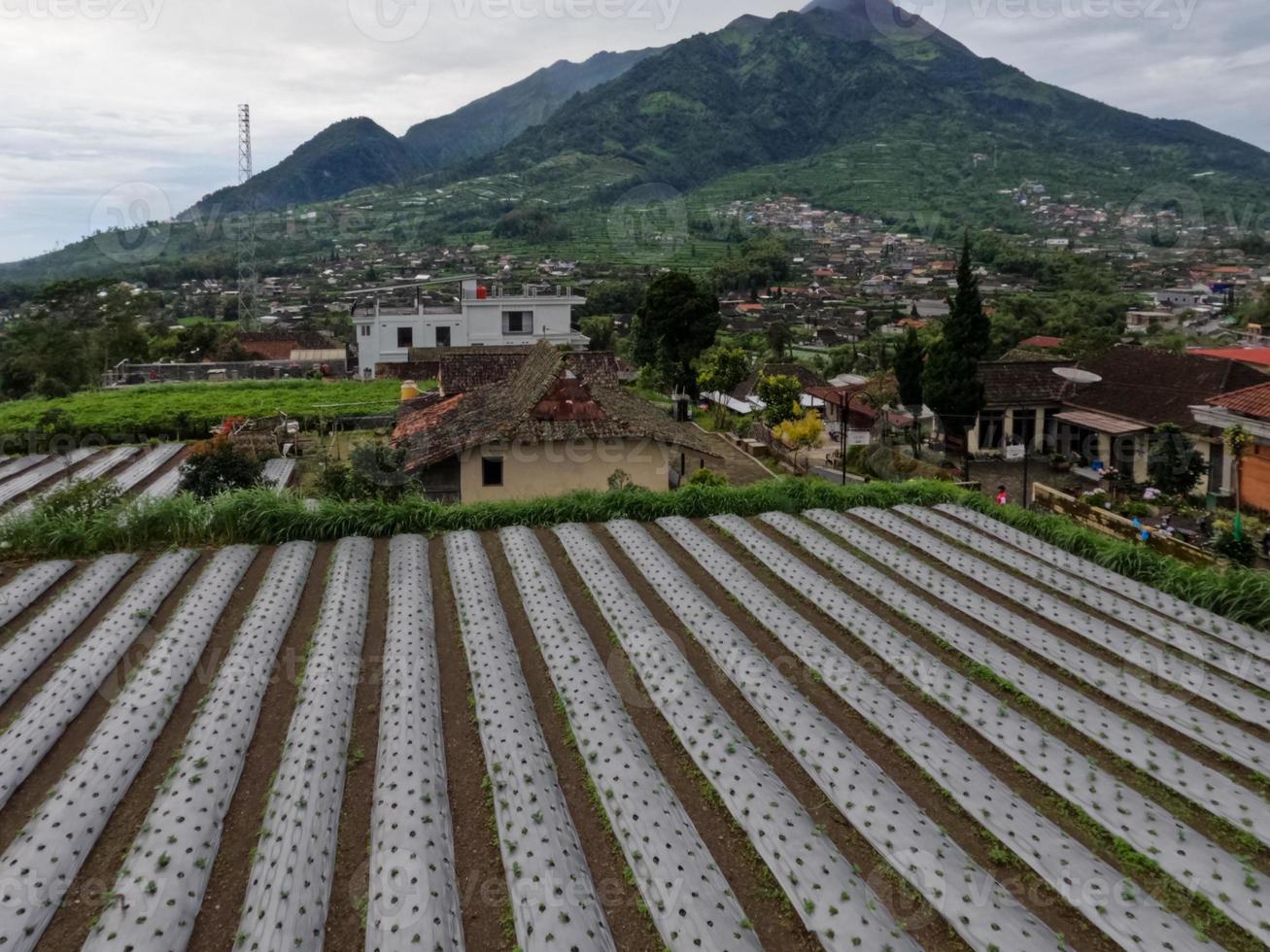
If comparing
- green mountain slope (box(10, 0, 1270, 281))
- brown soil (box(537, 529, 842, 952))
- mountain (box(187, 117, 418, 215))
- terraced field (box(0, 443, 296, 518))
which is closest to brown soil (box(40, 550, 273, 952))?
brown soil (box(537, 529, 842, 952))

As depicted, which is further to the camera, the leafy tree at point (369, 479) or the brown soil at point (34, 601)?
the leafy tree at point (369, 479)

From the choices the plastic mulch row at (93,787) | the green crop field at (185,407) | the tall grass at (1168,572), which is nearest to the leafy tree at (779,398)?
the green crop field at (185,407)

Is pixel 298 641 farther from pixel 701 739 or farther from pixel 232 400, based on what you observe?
pixel 232 400

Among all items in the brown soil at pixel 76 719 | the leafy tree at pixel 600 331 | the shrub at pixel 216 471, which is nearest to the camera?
the brown soil at pixel 76 719

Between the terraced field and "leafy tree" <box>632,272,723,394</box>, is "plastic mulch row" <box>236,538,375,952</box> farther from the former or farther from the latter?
"leafy tree" <box>632,272,723,394</box>

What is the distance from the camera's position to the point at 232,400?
94.1 ft

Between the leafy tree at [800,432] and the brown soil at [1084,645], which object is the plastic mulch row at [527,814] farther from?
the leafy tree at [800,432]

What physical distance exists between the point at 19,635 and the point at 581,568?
4193 millimetres

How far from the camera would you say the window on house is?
1700 inches

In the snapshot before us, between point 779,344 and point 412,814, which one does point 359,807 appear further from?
point 779,344

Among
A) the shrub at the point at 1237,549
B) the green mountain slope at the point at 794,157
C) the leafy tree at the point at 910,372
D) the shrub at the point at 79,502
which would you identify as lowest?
the shrub at the point at 1237,549

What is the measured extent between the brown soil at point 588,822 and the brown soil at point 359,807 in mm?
952

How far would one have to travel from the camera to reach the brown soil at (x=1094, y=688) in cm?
454

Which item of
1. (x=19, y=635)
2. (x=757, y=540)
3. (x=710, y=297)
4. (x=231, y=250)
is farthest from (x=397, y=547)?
(x=231, y=250)
